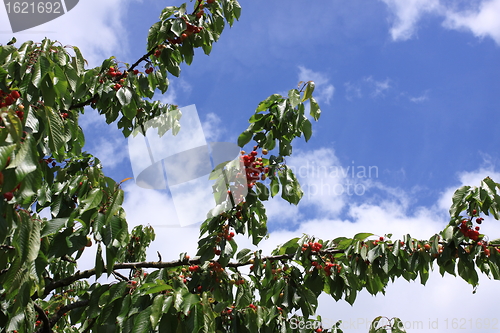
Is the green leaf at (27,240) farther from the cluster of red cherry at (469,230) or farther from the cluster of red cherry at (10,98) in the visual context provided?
the cluster of red cherry at (469,230)

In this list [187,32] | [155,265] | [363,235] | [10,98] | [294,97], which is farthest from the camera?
[187,32]

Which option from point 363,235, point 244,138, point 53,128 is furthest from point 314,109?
point 53,128

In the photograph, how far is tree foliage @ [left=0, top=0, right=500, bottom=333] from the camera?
2268mm

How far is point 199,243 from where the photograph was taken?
306cm

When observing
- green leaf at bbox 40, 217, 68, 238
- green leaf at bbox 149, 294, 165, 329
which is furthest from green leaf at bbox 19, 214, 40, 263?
green leaf at bbox 149, 294, 165, 329

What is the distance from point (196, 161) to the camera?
3283mm

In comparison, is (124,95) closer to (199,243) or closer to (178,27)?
(178,27)

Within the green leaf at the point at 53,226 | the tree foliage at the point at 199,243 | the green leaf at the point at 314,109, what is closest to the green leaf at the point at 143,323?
the tree foliage at the point at 199,243

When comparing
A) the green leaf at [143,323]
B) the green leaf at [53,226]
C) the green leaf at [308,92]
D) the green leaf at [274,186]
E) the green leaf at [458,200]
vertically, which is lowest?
the green leaf at [143,323]

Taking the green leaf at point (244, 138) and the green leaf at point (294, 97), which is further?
the green leaf at point (244, 138)

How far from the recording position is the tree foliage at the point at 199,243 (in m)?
2.27

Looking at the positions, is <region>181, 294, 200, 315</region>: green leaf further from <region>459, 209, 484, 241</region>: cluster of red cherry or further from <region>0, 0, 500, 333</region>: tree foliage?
<region>459, 209, 484, 241</region>: cluster of red cherry

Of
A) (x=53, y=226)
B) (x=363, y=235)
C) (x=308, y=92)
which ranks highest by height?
(x=308, y=92)

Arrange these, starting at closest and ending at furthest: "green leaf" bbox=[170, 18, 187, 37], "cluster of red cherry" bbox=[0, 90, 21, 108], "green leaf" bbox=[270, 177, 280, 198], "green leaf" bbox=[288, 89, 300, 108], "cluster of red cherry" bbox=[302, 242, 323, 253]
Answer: "cluster of red cherry" bbox=[0, 90, 21, 108]
"green leaf" bbox=[288, 89, 300, 108]
"green leaf" bbox=[270, 177, 280, 198]
"cluster of red cherry" bbox=[302, 242, 323, 253]
"green leaf" bbox=[170, 18, 187, 37]
